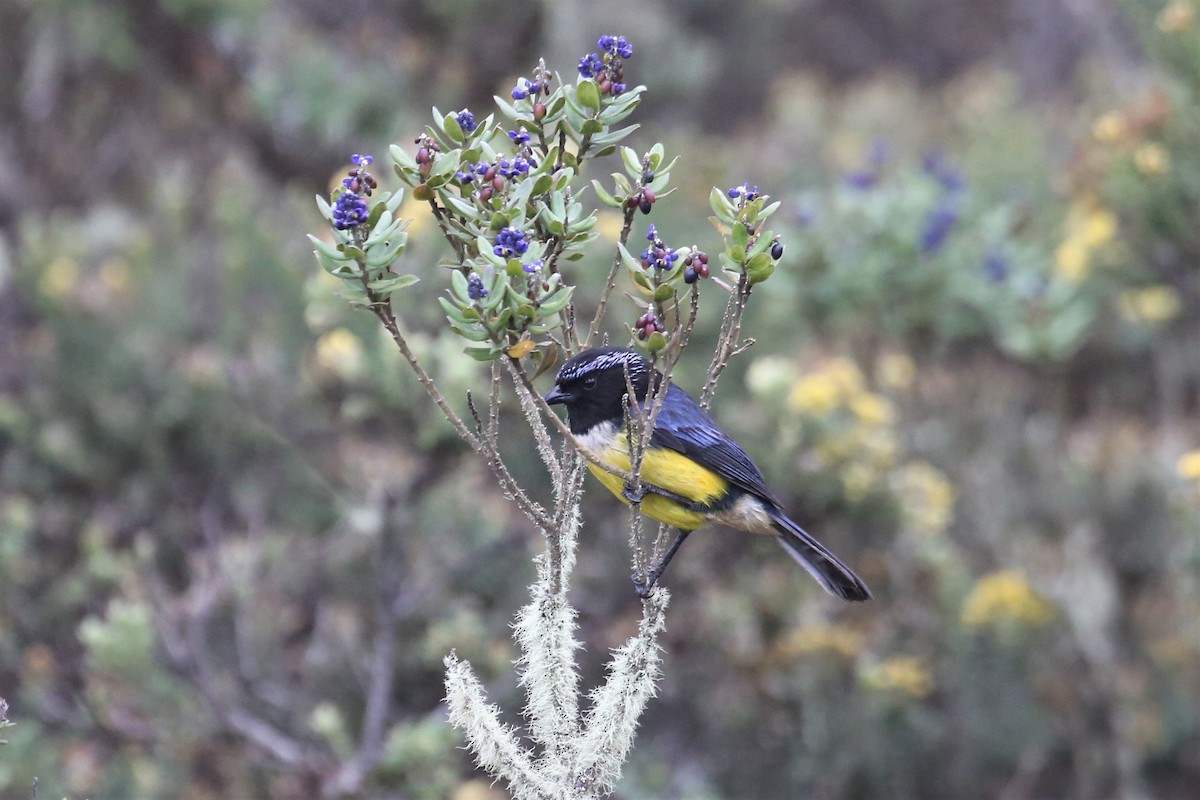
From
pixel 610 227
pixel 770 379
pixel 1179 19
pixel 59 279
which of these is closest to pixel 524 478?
pixel 610 227

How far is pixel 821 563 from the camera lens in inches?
129

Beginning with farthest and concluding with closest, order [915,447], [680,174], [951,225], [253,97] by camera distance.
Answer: [680,174]
[253,97]
[915,447]
[951,225]

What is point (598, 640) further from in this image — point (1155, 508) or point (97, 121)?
point (97, 121)

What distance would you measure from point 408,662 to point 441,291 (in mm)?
1682

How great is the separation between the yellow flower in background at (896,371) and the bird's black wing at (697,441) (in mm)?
3468

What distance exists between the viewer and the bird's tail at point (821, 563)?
3049mm

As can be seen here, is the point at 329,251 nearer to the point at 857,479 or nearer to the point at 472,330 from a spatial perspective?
the point at 472,330

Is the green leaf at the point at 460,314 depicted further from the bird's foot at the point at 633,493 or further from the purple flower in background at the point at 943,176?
the purple flower in background at the point at 943,176

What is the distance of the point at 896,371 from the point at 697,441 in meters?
3.77

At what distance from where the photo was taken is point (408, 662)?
586cm

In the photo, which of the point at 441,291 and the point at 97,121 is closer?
the point at 441,291

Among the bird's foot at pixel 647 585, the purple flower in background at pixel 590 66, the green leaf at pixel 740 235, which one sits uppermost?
the purple flower in background at pixel 590 66

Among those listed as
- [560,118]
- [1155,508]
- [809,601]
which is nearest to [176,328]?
[809,601]

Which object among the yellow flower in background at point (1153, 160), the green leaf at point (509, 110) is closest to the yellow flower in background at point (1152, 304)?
the yellow flower in background at point (1153, 160)
